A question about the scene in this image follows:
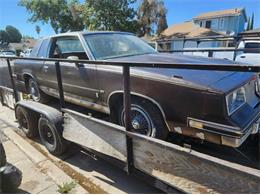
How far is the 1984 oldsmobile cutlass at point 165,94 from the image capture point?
2143mm

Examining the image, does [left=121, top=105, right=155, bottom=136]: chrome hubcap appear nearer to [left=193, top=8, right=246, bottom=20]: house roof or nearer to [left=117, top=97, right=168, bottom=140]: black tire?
[left=117, top=97, right=168, bottom=140]: black tire

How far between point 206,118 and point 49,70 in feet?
10.1

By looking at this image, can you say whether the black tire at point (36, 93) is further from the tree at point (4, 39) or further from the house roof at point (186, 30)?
the tree at point (4, 39)

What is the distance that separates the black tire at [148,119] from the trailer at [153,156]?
367 millimetres

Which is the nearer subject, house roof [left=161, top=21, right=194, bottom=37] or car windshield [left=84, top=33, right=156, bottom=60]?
car windshield [left=84, top=33, right=156, bottom=60]

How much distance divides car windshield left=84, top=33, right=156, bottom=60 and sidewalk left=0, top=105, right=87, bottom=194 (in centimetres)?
174

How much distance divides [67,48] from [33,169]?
2.24 metres

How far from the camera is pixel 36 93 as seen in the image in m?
4.98

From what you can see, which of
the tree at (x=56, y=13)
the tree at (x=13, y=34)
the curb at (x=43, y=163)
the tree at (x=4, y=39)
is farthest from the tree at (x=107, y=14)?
the tree at (x=13, y=34)

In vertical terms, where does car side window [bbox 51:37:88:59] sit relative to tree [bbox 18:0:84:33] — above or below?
below

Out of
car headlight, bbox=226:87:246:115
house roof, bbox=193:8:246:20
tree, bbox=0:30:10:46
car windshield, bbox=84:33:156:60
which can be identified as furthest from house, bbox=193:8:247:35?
tree, bbox=0:30:10:46

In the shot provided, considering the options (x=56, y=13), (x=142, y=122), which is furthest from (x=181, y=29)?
(x=142, y=122)

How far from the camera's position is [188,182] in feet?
6.62

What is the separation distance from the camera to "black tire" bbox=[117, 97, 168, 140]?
102 inches
